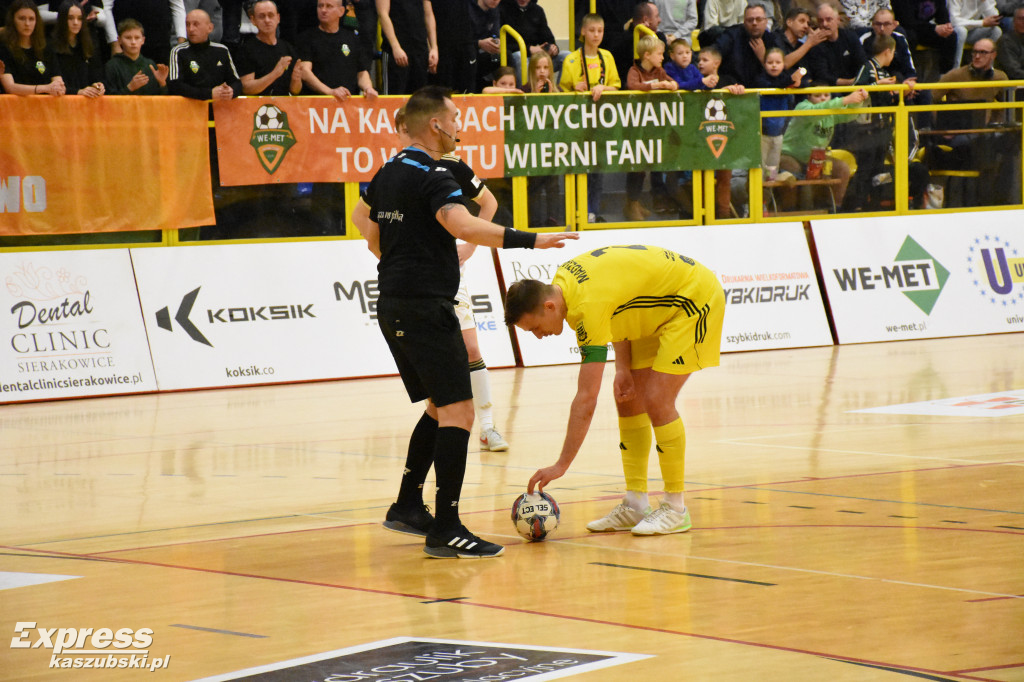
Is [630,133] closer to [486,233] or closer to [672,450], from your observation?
[672,450]

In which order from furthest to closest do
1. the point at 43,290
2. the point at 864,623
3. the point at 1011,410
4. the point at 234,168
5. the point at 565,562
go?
the point at 234,168 → the point at 43,290 → the point at 1011,410 → the point at 565,562 → the point at 864,623

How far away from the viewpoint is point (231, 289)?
15.4 meters

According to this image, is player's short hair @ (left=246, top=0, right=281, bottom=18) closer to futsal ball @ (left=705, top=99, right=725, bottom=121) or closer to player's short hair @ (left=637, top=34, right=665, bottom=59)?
player's short hair @ (left=637, top=34, right=665, bottom=59)

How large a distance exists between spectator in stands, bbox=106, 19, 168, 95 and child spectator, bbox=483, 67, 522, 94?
4037mm

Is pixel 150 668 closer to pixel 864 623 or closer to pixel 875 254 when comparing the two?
pixel 864 623

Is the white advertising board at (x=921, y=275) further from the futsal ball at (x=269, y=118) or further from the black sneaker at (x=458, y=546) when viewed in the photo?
the black sneaker at (x=458, y=546)

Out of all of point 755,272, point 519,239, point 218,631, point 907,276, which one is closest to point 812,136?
point 755,272

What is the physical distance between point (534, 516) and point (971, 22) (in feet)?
54.8

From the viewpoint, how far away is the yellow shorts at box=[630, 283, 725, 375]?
7188 mm

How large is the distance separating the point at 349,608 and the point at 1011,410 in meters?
7.70

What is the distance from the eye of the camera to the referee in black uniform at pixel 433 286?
6.95 m

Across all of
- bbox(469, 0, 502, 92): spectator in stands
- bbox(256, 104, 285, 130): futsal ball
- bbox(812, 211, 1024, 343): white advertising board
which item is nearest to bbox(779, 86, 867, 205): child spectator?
→ bbox(812, 211, 1024, 343): white advertising board

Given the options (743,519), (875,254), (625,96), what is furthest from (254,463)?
(875,254)

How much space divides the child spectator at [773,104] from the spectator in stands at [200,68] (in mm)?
7274
